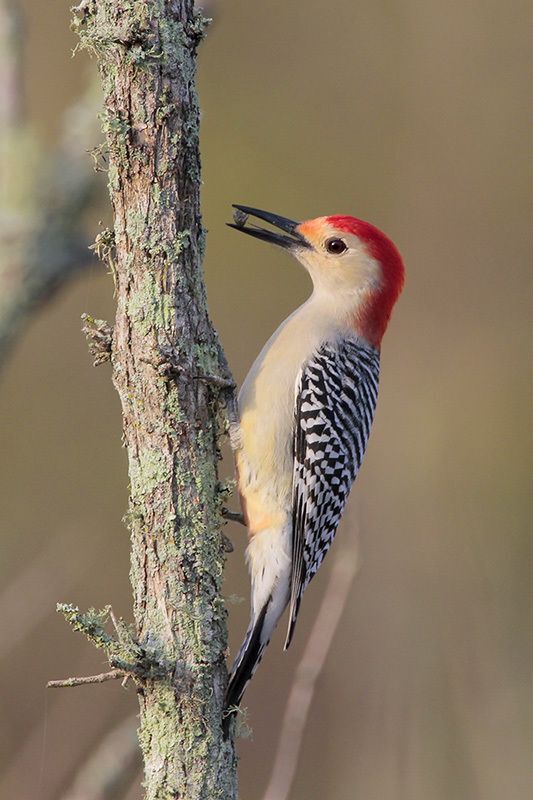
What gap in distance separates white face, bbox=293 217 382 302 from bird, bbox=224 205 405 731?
0.06m

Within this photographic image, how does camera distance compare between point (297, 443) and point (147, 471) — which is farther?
point (297, 443)

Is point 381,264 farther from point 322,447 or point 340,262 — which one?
point 322,447

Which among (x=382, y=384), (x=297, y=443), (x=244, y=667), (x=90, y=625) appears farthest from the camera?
(x=382, y=384)

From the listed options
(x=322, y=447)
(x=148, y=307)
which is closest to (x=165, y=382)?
(x=148, y=307)

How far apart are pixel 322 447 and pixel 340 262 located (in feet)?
3.13

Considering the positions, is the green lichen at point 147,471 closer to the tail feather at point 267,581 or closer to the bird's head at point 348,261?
the tail feather at point 267,581

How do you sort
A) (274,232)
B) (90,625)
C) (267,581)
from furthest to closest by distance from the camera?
1. (274,232)
2. (267,581)
3. (90,625)

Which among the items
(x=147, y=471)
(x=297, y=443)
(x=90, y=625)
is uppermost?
(x=297, y=443)

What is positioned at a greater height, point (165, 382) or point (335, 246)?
point (335, 246)

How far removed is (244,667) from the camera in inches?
137

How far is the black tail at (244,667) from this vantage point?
3.19m

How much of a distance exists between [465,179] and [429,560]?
9.30ft

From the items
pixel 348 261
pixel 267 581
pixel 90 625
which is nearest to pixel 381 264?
pixel 348 261

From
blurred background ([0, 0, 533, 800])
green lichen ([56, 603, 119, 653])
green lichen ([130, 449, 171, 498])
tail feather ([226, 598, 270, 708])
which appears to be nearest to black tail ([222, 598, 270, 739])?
tail feather ([226, 598, 270, 708])
